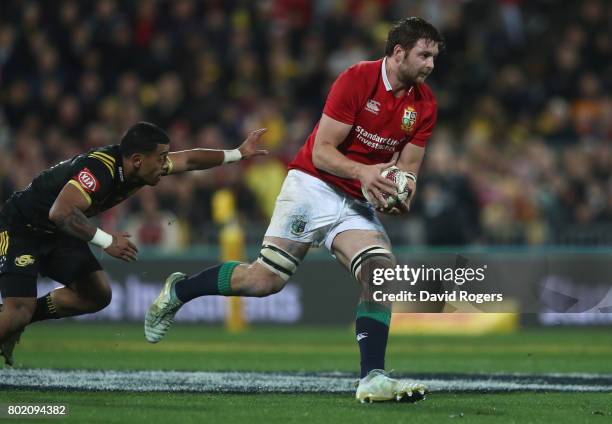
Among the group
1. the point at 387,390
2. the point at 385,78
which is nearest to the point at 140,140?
the point at 385,78

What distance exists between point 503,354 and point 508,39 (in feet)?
30.9

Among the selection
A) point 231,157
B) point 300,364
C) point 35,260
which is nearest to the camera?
point 35,260

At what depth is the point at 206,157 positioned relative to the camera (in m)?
9.76

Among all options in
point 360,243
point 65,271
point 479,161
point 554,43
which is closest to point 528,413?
point 360,243

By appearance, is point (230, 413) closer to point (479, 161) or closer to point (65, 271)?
point (65, 271)

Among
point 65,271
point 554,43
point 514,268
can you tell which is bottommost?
point 65,271

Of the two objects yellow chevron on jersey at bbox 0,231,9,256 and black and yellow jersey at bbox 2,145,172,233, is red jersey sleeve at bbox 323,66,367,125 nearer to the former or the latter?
black and yellow jersey at bbox 2,145,172,233

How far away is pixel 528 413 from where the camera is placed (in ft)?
26.2

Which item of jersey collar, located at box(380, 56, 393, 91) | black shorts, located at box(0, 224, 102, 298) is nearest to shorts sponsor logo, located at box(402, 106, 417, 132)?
jersey collar, located at box(380, 56, 393, 91)

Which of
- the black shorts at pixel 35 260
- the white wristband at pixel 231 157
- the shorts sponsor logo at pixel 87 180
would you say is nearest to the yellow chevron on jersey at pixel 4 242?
the black shorts at pixel 35 260

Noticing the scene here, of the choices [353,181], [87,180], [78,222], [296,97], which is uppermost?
[296,97]

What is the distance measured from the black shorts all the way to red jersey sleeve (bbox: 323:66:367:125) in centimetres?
227

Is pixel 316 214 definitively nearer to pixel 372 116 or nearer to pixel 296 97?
pixel 372 116

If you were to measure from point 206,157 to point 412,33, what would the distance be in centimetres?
196
